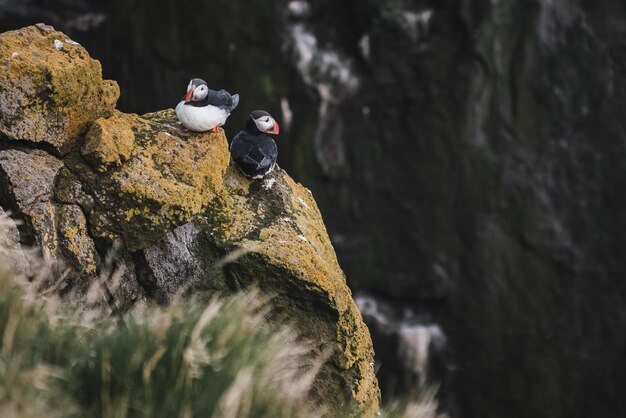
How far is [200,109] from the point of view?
4859 mm

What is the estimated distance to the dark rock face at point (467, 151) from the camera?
13047 millimetres

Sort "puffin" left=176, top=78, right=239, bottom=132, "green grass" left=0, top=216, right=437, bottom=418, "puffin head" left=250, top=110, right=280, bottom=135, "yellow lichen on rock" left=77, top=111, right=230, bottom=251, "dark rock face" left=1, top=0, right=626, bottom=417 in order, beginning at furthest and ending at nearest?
"dark rock face" left=1, top=0, right=626, bottom=417, "puffin head" left=250, top=110, right=280, bottom=135, "puffin" left=176, top=78, right=239, bottom=132, "yellow lichen on rock" left=77, top=111, right=230, bottom=251, "green grass" left=0, top=216, right=437, bottom=418

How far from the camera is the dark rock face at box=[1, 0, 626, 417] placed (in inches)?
514

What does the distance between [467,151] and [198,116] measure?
30.2 feet

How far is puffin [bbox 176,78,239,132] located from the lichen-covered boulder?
0.44 metres

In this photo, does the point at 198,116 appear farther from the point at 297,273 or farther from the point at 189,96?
the point at 297,273

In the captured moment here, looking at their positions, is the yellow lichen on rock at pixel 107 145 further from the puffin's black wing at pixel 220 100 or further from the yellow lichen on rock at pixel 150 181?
the puffin's black wing at pixel 220 100

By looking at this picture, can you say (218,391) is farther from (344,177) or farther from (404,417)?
(344,177)

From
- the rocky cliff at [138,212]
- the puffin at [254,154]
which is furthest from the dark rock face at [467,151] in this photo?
the rocky cliff at [138,212]

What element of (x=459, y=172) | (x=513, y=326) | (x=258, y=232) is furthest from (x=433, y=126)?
(x=258, y=232)

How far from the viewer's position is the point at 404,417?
3803mm

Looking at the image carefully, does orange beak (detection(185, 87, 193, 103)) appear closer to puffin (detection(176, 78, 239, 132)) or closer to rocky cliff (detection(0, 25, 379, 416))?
puffin (detection(176, 78, 239, 132))

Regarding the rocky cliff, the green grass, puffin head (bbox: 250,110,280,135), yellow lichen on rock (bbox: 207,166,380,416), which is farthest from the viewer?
puffin head (bbox: 250,110,280,135)

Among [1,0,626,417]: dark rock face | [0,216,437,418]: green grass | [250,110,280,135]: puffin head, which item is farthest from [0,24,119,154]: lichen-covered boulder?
[1,0,626,417]: dark rock face
